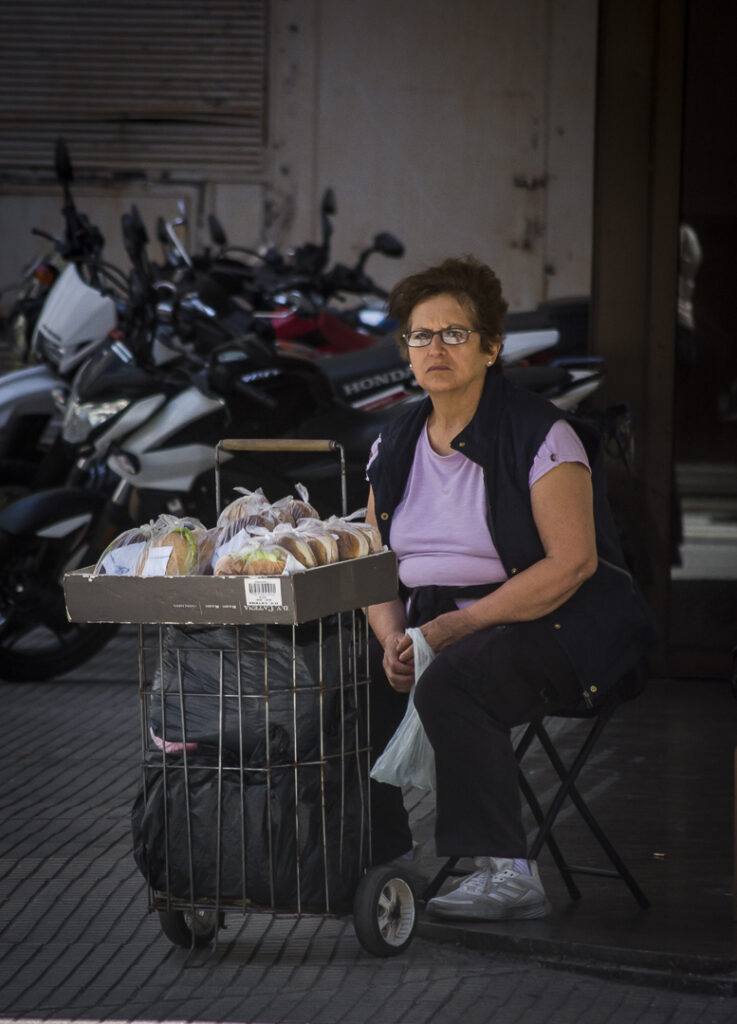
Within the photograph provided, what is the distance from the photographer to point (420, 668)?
3.83m

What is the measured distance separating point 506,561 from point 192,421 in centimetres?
292

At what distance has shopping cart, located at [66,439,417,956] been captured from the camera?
3.56 metres

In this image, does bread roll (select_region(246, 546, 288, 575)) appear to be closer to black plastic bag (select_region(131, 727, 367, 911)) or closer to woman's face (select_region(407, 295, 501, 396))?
black plastic bag (select_region(131, 727, 367, 911))

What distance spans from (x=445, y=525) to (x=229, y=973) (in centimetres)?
113

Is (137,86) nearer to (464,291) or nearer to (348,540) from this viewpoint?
(464,291)

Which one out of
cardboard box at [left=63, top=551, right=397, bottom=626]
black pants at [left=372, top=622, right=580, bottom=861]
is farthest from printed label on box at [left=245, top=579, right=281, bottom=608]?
black pants at [left=372, top=622, right=580, bottom=861]

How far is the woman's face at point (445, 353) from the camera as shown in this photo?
399cm

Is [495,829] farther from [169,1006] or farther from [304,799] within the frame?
[169,1006]

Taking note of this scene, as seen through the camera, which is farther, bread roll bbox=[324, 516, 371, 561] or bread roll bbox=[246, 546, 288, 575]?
bread roll bbox=[324, 516, 371, 561]

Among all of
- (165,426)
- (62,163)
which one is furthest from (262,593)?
(62,163)

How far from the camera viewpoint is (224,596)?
3418mm

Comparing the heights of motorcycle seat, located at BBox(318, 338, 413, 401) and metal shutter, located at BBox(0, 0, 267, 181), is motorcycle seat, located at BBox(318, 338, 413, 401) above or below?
below

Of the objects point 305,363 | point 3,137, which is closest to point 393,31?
point 3,137

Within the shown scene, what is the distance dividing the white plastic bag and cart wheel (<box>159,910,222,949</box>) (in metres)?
0.50
